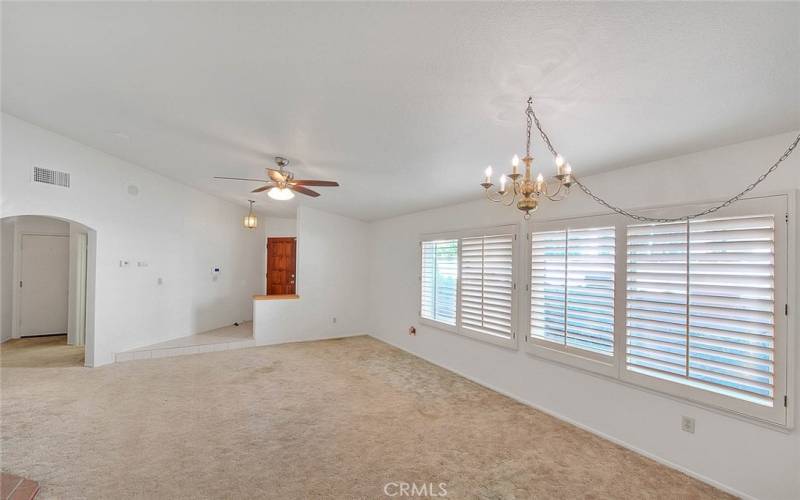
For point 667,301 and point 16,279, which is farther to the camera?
point 16,279

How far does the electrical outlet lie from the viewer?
2.48m

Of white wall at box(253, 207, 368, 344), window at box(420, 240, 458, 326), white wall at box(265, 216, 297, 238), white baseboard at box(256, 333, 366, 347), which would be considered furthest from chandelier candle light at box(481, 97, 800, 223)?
white wall at box(265, 216, 297, 238)

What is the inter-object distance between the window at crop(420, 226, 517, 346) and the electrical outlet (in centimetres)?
158

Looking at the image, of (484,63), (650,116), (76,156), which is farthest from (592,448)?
(76,156)

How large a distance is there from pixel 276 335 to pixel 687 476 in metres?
5.98

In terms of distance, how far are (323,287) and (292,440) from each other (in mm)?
4113

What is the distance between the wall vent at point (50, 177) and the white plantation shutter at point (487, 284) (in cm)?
541

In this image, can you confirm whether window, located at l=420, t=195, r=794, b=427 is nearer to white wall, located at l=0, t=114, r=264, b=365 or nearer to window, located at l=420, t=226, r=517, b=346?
window, located at l=420, t=226, r=517, b=346

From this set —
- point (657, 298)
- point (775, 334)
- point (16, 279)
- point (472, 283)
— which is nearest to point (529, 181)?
point (657, 298)

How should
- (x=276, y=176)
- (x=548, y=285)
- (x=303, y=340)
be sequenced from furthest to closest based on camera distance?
1. (x=303, y=340)
2. (x=276, y=176)
3. (x=548, y=285)

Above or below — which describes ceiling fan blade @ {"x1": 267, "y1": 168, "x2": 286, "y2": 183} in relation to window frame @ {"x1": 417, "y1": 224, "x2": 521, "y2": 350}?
above

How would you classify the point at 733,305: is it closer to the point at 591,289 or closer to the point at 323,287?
the point at 591,289

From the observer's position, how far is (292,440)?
2.91 metres

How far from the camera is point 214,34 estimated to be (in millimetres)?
1877
